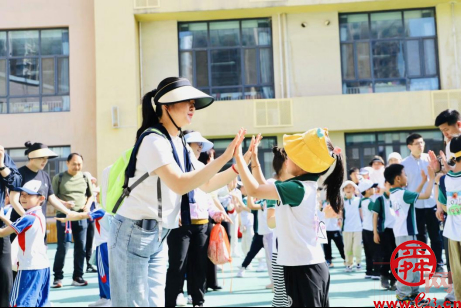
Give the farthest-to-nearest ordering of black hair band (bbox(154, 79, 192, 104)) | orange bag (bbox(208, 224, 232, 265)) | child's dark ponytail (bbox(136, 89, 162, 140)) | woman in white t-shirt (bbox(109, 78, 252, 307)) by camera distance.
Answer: orange bag (bbox(208, 224, 232, 265)) < child's dark ponytail (bbox(136, 89, 162, 140)) < black hair band (bbox(154, 79, 192, 104)) < woman in white t-shirt (bbox(109, 78, 252, 307))

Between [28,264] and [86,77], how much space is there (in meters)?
13.7

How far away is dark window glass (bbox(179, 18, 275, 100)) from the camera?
755 inches

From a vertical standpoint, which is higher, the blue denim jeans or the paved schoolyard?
the blue denim jeans

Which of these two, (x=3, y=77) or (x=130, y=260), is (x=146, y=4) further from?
(x=130, y=260)

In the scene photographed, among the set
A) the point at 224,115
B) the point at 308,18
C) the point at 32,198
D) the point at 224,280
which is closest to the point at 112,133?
the point at 224,115

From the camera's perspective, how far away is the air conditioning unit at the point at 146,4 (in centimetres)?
1836

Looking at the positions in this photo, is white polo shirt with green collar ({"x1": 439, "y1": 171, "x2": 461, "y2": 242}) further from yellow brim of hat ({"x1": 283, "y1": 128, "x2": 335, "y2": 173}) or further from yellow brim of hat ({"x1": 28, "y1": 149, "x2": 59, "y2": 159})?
yellow brim of hat ({"x1": 28, "y1": 149, "x2": 59, "y2": 159})

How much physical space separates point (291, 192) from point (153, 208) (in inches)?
39.3

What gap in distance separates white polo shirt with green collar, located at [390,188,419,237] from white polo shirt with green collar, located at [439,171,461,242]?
2.86ft

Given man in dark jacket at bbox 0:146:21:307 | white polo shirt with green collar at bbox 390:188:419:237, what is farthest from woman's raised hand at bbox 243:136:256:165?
white polo shirt with green collar at bbox 390:188:419:237

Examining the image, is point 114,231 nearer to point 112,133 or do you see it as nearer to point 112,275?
point 112,275

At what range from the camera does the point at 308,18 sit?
18.7 metres

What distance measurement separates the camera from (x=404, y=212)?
263 inches

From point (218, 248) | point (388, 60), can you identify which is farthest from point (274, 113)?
point (218, 248)
